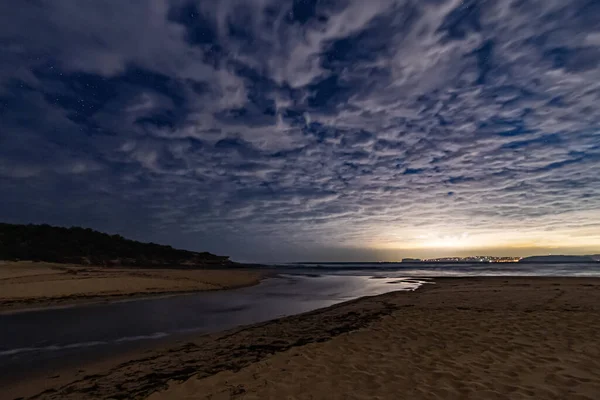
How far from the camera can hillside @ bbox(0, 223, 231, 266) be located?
5209 centimetres

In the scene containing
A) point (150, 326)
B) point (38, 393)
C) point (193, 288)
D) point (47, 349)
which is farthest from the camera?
point (193, 288)

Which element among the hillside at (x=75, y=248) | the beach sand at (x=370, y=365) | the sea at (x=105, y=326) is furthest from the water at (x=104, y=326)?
the hillside at (x=75, y=248)

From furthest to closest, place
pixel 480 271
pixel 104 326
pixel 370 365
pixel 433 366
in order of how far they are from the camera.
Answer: pixel 480 271
pixel 104 326
pixel 370 365
pixel 433 366

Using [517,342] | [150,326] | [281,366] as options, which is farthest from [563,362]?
[150,326]

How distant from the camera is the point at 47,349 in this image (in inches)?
371

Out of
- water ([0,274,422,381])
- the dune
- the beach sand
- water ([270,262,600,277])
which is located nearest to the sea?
water ([0,274,422,381])

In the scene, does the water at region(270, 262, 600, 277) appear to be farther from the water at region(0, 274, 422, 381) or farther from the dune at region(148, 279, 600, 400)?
the dune at region(148, 279, 600, 400)

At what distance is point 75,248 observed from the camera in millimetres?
Result: 60094

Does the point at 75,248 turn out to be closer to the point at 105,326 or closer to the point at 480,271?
the point at 105,326

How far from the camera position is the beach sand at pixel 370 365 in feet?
18.9

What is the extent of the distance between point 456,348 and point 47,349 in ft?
40.0

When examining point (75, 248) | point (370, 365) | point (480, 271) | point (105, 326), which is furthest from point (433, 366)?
point (75, 248)

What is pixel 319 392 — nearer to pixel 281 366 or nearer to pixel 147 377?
pixel 281 366

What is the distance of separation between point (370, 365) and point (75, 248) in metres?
70.7
